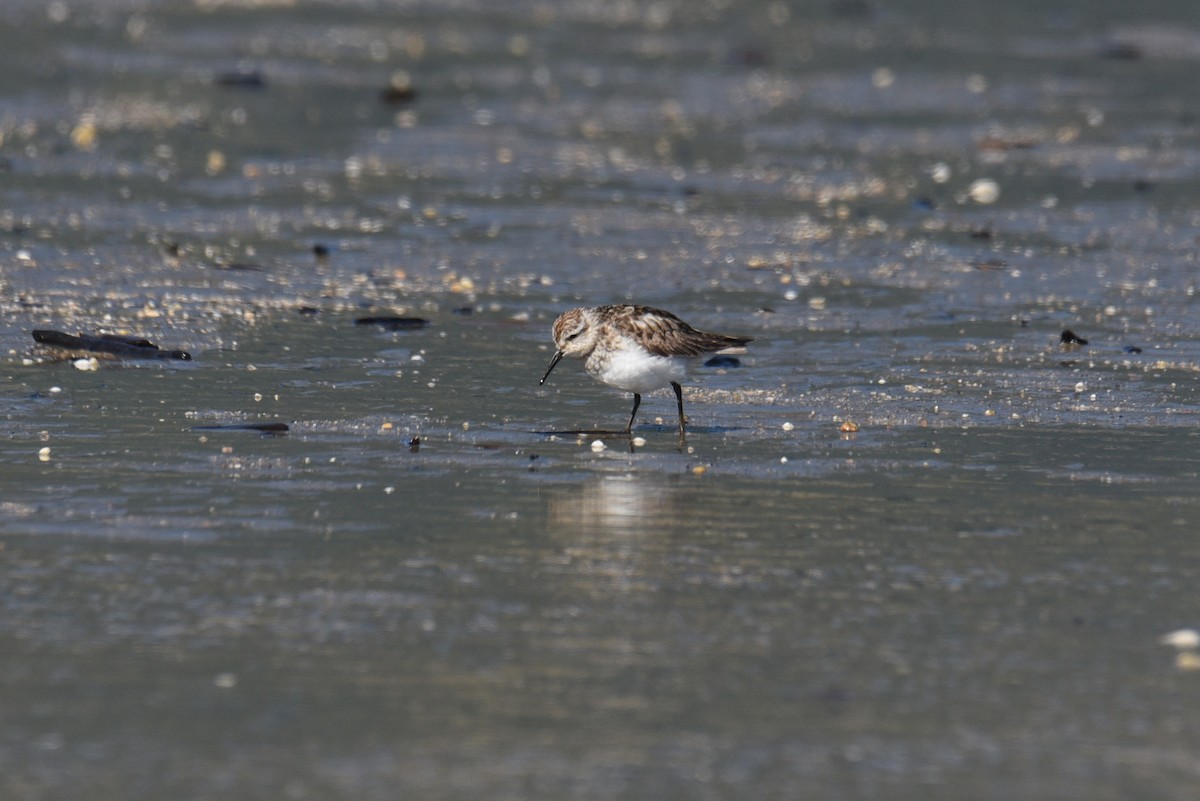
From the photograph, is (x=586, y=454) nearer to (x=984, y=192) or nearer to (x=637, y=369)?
(x=637, y=369)

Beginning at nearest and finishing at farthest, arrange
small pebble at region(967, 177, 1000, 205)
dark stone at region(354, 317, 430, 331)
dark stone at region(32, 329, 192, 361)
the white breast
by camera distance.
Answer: the white breast
dark stone at region(32, 329, 192, 361)
dark stone at region(354, 317, 430, 331)
small pebble at region(967, 177, 1000, 205)

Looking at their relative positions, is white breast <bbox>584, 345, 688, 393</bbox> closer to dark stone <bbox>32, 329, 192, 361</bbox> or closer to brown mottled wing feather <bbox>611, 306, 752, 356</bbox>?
brown mottled wing feather <bbox>611, 306, 752, 356</bbox>

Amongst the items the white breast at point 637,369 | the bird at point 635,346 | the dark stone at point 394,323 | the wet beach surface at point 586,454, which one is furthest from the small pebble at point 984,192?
the white breast at point 637,369

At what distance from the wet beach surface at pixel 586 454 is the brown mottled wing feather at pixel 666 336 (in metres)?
0.32

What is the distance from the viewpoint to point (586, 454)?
771 cm

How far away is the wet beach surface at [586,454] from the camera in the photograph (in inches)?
182

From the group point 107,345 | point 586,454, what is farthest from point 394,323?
point 586,454

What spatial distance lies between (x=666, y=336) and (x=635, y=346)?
21 cm

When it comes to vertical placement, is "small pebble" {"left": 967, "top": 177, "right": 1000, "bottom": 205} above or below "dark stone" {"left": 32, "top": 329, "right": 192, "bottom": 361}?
above

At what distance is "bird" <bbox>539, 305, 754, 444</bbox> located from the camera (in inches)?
319

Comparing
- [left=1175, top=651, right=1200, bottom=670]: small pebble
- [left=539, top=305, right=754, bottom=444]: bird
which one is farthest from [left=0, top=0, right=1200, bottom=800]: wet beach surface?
[left=539, top=305, right=754, bottom=444]: bird

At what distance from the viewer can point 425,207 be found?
1381cm

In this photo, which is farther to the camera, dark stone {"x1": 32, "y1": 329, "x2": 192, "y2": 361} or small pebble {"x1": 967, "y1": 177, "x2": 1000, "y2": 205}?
small pebble {"x1": 967, "y1": 177, "x2": 1000, "y2": 205}

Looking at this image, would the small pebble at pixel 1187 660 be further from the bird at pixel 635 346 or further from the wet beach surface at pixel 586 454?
the bird at pixel 635 346
